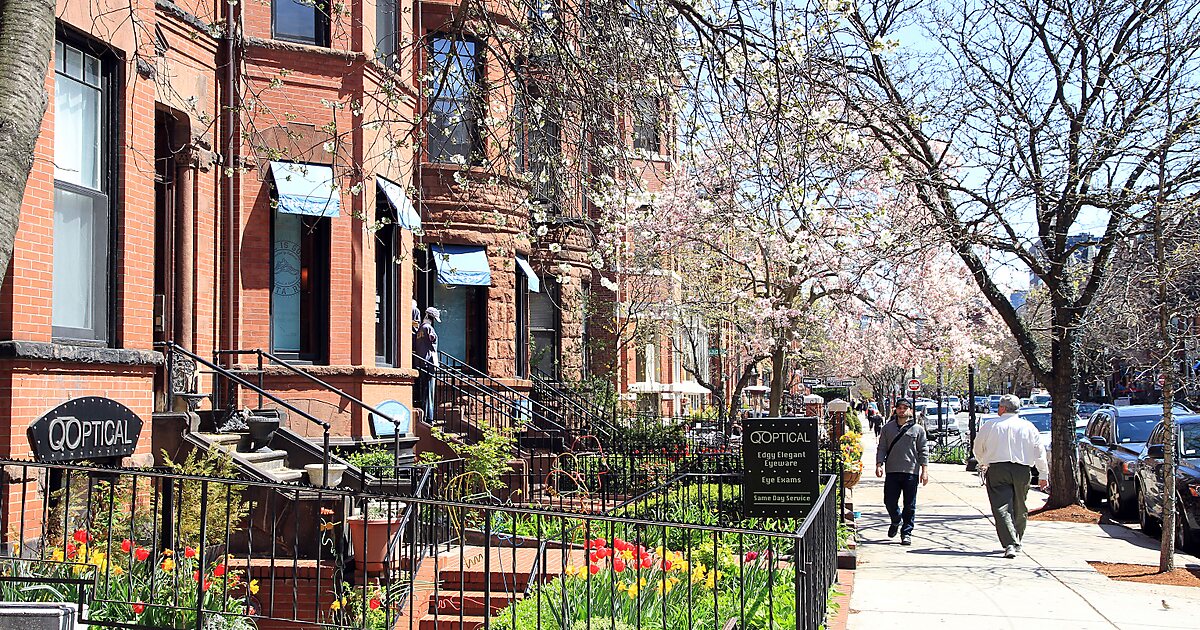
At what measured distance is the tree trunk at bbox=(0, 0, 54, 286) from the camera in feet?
17.9

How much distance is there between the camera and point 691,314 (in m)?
29.4

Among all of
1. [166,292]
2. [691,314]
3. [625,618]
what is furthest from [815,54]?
[691,314]

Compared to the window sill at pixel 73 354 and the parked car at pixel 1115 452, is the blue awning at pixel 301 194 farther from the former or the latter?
the parked car at pixel 1115 452

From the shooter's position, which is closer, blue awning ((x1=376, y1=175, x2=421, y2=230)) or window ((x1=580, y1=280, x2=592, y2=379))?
blue awning ((x1=376, y1=175, x2=421, y2=230))

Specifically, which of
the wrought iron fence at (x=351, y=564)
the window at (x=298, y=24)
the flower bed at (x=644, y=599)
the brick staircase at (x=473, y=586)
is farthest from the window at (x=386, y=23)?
the flower bed at (x=644, y=599)

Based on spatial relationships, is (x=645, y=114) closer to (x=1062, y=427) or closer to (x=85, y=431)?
(x=85, y=431)

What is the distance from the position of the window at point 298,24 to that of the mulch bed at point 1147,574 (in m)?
11.4

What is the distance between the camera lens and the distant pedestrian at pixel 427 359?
17797 mm

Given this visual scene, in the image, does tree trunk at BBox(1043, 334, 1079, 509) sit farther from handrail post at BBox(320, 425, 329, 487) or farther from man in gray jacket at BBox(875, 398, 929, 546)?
handrail post at BBox(320, 425, 329, 487)

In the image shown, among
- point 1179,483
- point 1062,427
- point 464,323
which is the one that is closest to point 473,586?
point 1179,483

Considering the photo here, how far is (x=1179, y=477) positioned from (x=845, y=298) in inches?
454

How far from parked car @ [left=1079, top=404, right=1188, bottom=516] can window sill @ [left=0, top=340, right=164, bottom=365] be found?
44.1ft

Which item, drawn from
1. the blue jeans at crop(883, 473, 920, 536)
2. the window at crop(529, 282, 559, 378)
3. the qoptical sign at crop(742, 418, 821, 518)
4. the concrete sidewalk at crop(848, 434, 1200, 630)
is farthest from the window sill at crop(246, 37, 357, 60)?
the window at crop(529, 282, 559, 378)

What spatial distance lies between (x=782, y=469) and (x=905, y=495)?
4.78 meters
